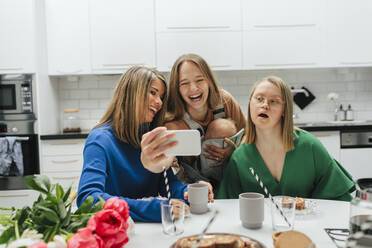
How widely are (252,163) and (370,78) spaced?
2.88 meters

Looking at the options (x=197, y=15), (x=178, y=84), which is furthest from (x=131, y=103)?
(x=197, y=15)

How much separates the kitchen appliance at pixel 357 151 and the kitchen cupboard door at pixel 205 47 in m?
1.30

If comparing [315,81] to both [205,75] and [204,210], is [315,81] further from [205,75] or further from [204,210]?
[204,210]

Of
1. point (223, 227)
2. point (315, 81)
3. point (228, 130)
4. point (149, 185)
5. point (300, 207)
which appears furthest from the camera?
point (315, 81)

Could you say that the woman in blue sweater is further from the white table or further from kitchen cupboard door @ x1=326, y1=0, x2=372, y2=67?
kitchen cupboard door @ x1=326, y1=0, x2=372, y2=67

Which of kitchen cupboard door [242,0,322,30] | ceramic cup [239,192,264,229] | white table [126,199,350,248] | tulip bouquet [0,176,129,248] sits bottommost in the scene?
white table [126,199,350,248]

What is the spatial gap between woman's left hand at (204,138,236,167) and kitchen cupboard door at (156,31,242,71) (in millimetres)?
1756

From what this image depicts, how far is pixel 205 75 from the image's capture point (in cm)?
186

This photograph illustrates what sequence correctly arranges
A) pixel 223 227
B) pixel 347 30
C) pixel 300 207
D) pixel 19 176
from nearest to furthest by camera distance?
pixel 223 227 < pixel 300 207 < pixel 19 176 < pixel 347 30

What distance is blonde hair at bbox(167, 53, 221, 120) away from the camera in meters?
1.85

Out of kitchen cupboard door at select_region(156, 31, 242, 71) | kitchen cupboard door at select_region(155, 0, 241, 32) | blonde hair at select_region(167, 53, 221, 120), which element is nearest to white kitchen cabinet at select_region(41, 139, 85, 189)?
kitchen cupboard door at select_region(156, 31, 242, 71)

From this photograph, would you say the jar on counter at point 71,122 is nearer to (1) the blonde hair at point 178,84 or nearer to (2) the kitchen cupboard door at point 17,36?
(2) the kitchen cupboard door at point 17,36

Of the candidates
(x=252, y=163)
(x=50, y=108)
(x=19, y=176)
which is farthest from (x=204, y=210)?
(x=50, y=108)

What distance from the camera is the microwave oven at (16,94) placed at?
3.18 meters
